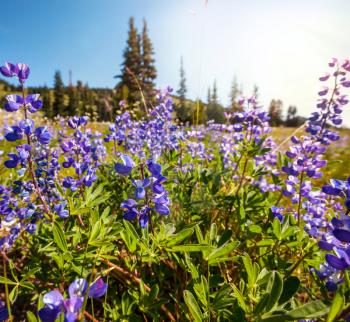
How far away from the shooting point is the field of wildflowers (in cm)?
102

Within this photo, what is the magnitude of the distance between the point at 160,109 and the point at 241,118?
1.05 metres

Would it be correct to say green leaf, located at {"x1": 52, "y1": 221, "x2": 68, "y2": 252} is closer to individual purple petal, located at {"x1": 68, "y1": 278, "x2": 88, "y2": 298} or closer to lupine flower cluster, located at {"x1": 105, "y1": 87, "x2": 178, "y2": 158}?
individual purple petal, located at {"x1": 68, "y1": 278, "x2": 88, "y2": 298}

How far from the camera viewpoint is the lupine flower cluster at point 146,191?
4.24 feet

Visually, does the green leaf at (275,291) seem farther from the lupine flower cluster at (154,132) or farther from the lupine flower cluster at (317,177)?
the lupine flower cluster at (154,132)

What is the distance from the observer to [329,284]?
44.0 inches

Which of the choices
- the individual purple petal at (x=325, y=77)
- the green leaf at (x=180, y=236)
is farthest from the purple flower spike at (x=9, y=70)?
the individual purple petal at (x=325, y=77)

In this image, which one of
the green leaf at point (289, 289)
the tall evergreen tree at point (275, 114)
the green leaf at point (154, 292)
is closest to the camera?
the green leaf at point (289, 289)

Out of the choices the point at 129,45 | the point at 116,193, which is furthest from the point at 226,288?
the point at 129,45

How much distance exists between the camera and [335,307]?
2.44ft

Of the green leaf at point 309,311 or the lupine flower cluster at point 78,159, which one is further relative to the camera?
the lupine flower cluster at point 78,159

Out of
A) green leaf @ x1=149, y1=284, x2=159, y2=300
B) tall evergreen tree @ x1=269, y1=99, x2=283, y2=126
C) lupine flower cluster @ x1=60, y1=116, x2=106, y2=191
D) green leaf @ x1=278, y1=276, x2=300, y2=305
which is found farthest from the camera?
tall evergreen tree @ x1=269, y1=99, x2=283, y2=126

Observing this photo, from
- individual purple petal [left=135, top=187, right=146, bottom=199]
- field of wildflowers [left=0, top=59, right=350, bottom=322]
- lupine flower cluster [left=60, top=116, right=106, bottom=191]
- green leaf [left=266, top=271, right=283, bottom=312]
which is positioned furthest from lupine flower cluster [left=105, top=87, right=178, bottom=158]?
green leaf [left=266, top=271, right=283, bottom=312]

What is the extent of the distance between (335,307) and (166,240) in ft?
2.60

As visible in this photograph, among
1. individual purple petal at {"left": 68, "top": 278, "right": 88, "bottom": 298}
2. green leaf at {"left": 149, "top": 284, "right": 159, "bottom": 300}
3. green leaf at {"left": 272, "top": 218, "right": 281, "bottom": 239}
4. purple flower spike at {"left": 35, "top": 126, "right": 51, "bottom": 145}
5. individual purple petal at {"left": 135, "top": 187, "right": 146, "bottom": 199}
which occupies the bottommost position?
green leaf at {"left": 149, "top": 284, "right": 159, "bottom": 300}
